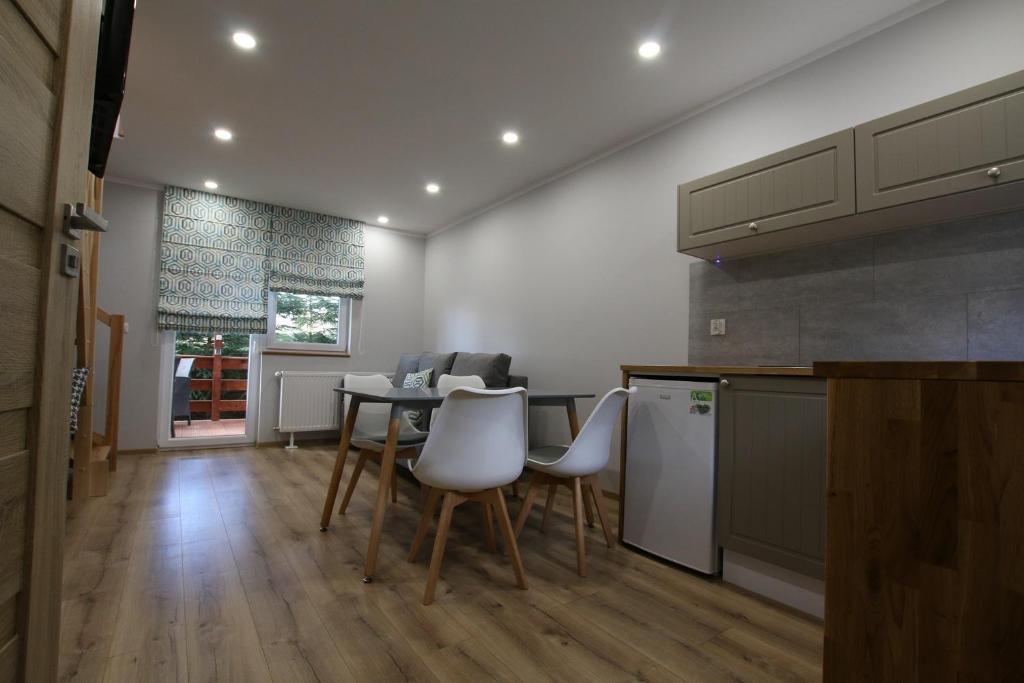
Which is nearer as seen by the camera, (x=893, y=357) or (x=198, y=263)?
(x=893, y=357)

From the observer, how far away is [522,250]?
14.4 ft

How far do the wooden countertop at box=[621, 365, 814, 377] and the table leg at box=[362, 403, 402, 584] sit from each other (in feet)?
3.87

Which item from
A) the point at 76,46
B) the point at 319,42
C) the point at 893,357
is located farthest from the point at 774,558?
the point at 319,42

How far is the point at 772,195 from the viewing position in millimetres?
2166

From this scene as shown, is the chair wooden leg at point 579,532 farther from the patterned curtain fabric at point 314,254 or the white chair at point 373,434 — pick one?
the patterned curtain fabric at point 314,254

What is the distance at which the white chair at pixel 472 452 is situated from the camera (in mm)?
1809

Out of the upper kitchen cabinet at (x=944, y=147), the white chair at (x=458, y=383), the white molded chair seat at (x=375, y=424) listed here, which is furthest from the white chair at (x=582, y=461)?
the upper kitchen cabinet at (x=944, y=147)

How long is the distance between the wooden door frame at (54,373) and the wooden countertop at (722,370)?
2.05 m

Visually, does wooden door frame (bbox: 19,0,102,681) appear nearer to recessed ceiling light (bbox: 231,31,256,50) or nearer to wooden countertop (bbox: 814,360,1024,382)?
wooden countertop (bbox: 814,360,1024,382)

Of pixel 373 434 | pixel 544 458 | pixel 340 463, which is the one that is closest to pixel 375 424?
pixel 373 434

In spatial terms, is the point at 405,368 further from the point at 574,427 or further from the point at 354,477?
the point at 574,427

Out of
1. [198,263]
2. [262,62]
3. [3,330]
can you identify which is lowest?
[3,330]

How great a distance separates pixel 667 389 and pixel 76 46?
2169mm

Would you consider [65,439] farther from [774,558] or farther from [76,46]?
[774,558]
